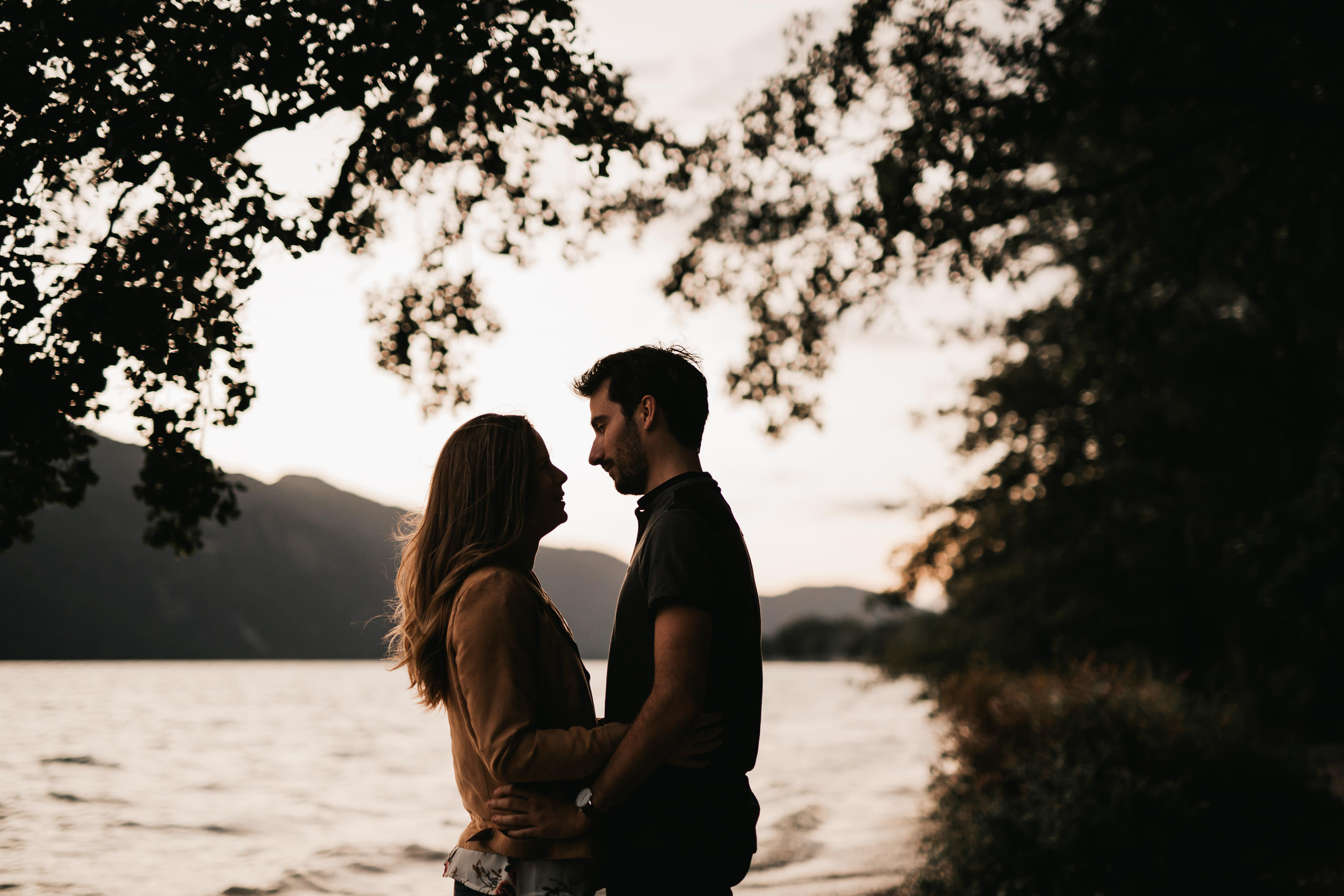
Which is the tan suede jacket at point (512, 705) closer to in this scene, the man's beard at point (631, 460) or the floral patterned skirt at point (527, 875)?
the floral patterned skirt at point (527, 875)

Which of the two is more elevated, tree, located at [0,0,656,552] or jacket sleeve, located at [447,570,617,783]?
tree, located at [0,0,656,552]

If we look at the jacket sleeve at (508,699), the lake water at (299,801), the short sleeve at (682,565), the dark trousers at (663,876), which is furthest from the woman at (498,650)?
the lake water at (299,801)

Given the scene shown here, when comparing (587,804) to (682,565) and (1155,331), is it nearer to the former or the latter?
(682,565)

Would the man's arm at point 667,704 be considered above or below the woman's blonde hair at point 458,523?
below

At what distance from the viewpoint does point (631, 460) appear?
2.69 metres

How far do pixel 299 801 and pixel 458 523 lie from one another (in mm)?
20085

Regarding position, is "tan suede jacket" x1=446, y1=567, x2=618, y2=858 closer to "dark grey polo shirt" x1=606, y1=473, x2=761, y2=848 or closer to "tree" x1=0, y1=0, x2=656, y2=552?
"dark grey polo shirt" x1=606, y1=473, x2=761, y2=848

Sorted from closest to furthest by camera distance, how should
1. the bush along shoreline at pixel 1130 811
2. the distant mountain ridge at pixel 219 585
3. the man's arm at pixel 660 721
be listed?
the man's arm at pixel 660 721 → the bush along shoreline at pixel 1130 811 → the distant mountain ridge at pixel 219 585

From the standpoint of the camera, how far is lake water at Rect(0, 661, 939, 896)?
40.8 feet

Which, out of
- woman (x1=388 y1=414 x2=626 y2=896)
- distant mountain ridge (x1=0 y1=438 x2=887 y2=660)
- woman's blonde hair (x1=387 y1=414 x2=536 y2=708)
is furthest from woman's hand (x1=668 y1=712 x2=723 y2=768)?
distant mountain ridge (x1=0 y1=438 x2=887 y2=660)

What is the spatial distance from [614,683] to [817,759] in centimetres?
2479

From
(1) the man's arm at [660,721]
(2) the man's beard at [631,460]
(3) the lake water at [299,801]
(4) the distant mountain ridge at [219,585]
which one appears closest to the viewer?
(1) the man's arm at [660,721]

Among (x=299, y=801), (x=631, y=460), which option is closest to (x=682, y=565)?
(x=631, y=460)

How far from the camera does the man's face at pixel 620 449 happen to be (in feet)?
8.82
